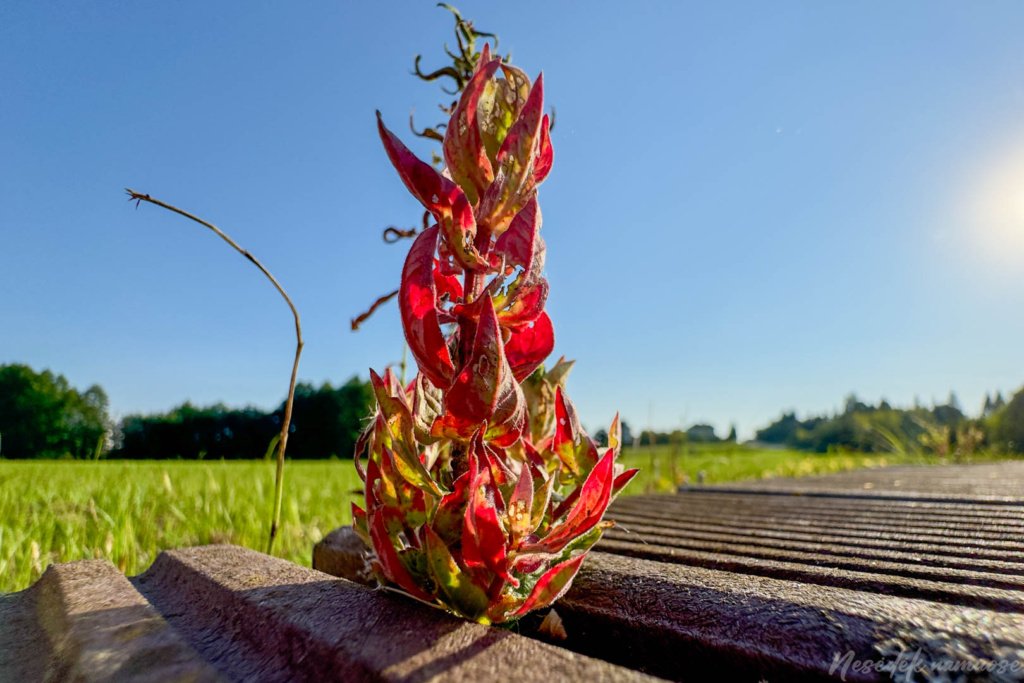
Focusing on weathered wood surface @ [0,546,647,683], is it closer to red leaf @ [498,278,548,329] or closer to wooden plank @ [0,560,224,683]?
wooden plank @ [0,560,224,683]

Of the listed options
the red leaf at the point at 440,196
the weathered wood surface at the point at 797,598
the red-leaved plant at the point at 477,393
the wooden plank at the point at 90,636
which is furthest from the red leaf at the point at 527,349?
the wooden plank at the point at 90,636

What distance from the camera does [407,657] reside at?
0.58 meters

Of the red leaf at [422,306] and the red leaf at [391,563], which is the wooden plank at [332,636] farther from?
the red leaf at [422,306]

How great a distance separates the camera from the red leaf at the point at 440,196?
0.69 m

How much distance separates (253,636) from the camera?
772 mm

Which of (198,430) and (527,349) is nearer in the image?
(527,349)

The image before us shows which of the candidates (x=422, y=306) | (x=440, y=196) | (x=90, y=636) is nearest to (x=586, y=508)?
(x=422, y=306)

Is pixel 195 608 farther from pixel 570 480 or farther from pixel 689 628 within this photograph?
pixel 689 628

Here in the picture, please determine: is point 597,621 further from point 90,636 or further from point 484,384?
point 90,636

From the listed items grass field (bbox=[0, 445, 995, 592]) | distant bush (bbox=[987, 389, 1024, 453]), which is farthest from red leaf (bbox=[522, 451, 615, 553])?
distant bush (bbox=[987, 389, 1024, 453])

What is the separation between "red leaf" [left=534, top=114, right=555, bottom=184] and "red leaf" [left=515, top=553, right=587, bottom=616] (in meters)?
0.51

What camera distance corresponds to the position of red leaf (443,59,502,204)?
0.70 meters

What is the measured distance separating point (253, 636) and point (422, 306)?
1.72 feet

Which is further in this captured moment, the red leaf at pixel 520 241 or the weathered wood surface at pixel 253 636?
the red leaf at pixel 520 241
